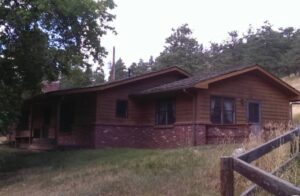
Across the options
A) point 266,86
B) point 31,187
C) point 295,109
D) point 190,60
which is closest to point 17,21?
point 31,187

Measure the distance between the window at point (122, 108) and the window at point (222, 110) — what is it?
16.8 feet

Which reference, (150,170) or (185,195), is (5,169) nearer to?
(150,170)

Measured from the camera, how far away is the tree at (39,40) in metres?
19.0

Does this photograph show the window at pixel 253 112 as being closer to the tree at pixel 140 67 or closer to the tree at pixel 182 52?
the tree at pixel 182 52

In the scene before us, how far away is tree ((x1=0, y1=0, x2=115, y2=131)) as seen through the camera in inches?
750

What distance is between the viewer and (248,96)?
24.5 meters

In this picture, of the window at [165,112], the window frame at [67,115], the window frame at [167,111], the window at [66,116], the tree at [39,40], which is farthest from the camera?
the window at [66,116]

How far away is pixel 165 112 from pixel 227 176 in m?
18.7

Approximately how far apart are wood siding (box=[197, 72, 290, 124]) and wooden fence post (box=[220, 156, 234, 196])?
1640 centimetres

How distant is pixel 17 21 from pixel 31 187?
7.66 m

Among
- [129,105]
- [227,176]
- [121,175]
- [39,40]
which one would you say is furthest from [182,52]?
[227,176]

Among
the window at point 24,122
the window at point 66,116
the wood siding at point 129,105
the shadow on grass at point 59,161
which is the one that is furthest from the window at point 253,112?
the window at point 24,122

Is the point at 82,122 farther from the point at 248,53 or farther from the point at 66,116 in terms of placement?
the point at 248,53

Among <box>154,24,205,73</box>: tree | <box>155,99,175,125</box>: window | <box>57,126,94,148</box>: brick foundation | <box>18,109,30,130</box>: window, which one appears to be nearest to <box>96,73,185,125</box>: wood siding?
<box>155,99,175,125</box>: window
